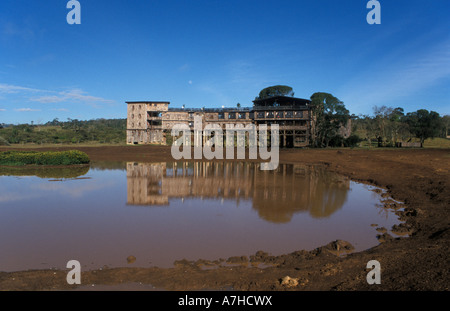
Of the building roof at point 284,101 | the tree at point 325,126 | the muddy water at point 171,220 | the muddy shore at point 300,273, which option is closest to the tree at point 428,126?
the tree at point 325,126

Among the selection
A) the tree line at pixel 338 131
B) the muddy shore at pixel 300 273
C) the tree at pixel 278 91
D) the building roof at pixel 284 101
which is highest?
the tree at pixel 278 91

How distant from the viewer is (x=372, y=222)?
1059 cm

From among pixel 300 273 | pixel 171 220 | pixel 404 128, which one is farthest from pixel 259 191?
pixel 404 128

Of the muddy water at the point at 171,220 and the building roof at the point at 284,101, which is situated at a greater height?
the building roof at the point at 284,101

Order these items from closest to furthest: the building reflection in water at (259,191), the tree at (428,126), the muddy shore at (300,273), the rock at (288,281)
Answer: the muddy shore at (300,273) < the rock at (288,281) < the building reflection in water at (259,191) < the tree at (428,126)

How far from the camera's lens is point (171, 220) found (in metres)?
10.7

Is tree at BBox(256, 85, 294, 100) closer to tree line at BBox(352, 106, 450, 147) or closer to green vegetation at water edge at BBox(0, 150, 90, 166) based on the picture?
tree line at BBox(352, 106, 450, 147)

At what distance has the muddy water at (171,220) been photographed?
765 cm

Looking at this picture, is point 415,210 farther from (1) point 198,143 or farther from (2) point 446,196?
(1) point 198,143

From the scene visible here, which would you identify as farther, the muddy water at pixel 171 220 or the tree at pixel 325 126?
the tree at pixel 325 126

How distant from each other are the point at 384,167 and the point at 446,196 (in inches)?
545

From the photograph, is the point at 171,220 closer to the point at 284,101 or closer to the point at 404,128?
the point at 284,101

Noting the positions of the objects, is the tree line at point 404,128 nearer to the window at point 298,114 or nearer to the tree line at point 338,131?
the tree line at point 338,131

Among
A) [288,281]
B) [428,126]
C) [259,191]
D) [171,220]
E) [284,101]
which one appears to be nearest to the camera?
[288,281]
